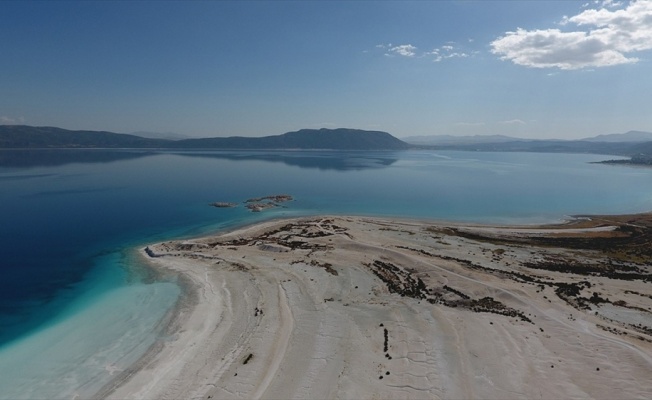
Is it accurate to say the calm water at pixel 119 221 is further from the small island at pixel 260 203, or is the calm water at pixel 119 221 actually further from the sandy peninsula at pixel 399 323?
the sandy peninsula at pixel 399 323

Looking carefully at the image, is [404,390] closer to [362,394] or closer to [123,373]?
[362,394]

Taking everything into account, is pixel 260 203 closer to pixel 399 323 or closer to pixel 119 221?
pixel 119 221

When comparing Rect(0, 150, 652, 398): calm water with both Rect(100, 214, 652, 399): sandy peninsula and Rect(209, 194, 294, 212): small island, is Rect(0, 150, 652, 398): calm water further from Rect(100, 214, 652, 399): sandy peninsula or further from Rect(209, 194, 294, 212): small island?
Rect(100, 214, 652, 399): sandy peninsula

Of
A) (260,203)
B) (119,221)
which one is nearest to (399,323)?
(119,221)

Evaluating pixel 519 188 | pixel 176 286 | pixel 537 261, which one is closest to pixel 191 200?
pixel 176 286

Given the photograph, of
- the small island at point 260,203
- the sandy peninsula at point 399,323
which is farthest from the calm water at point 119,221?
the sandy peninsula at point 399,323

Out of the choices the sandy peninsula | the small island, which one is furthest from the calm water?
the sandy peninsula
